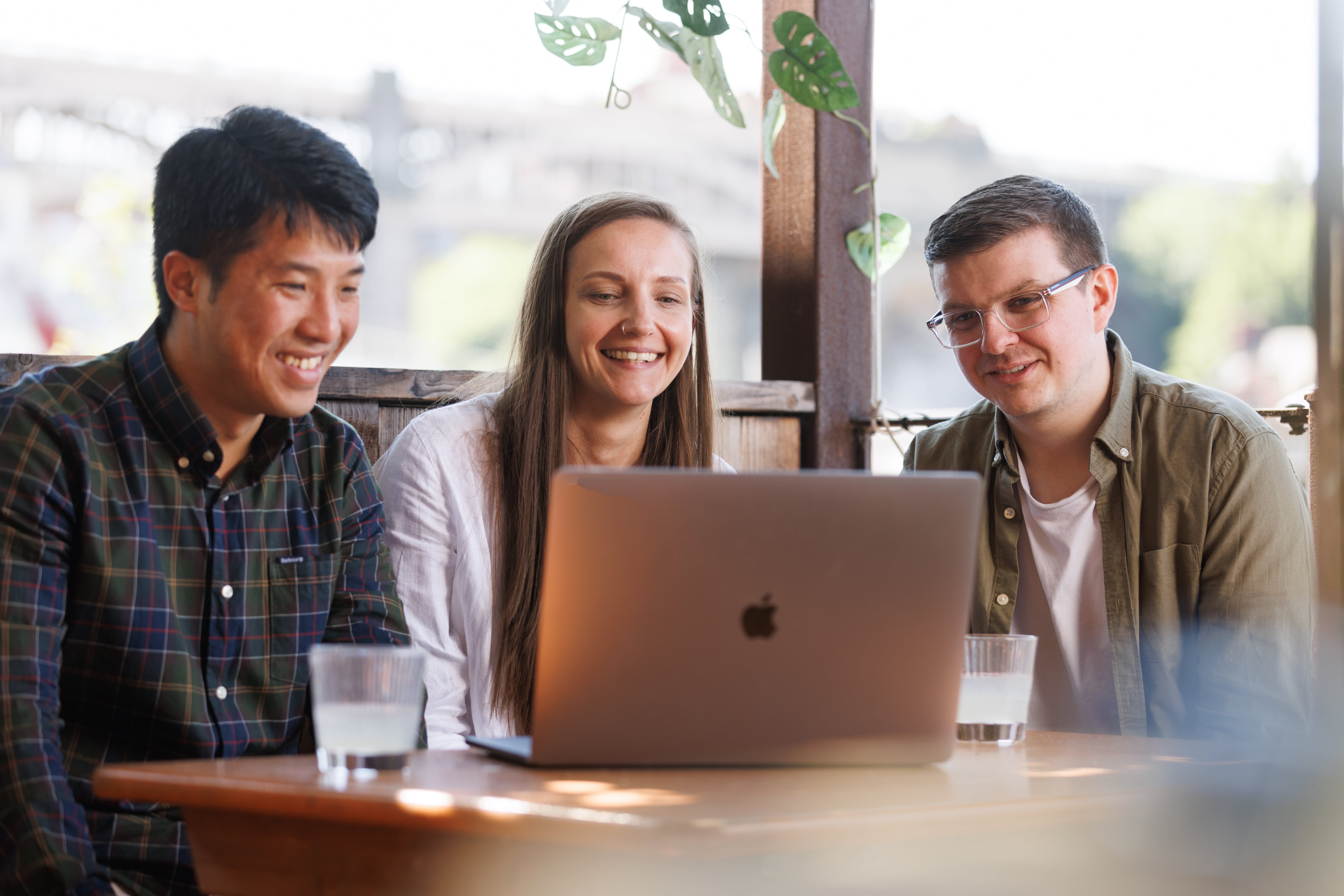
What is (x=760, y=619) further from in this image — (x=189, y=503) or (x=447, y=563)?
(x=447, y=563)

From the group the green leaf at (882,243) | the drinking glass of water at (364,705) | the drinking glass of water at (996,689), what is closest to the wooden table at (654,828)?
the drinking glass of water at (364,705)

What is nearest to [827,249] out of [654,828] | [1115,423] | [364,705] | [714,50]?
[714,50]

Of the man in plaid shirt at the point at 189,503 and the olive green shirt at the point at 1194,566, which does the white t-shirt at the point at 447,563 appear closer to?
the man in plaid shirt at the point at 189,503

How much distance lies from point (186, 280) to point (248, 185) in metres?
0.13

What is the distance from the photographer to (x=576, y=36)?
191cm

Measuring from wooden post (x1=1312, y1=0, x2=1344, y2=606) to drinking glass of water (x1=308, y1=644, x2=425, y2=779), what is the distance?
64 cm

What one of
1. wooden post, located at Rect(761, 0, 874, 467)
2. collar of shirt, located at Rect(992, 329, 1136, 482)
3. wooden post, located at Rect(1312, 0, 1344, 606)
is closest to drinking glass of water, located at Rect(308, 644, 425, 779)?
wooden post, located at Rect(1312, 0, 1344, 606)

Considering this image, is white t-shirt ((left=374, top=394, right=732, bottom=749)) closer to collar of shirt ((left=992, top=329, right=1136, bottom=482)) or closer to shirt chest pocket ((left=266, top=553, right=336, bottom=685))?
shirt chest pocket ((left=266, top=553, right=336, bottom=685))

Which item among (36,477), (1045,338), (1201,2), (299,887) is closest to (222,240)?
(36,477)

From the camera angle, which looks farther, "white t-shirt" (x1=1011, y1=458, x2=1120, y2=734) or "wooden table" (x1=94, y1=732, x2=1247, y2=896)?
"white t-shirt" (x1=1011, y1=458, x2=1120, y2=734)

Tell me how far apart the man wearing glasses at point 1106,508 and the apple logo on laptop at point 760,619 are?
2.95 feet

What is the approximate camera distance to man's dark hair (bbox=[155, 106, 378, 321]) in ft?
4.23

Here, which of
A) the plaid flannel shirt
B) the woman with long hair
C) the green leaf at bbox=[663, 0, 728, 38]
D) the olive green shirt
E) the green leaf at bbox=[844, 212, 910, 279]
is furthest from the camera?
the green leaf at bbox=[844, 212, 910, 279]

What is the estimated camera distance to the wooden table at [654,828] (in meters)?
0.79
